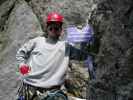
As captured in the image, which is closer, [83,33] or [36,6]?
[83,33]

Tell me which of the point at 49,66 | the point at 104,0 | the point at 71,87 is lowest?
the point at 71,87

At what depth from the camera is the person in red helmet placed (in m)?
9.46

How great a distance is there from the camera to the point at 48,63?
947cm

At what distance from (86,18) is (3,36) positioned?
2.57 m

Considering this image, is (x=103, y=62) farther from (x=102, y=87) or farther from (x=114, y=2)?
(x=114, y=2)

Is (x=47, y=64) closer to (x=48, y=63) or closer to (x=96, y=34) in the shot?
(x=48, y=63)

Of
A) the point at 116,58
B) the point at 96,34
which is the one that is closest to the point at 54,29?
the point at 96,34

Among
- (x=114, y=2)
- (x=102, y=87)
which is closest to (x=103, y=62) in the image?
(x=102, y=87)

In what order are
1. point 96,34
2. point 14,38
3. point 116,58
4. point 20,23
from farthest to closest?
point 20,23
point 14,38
point 96,34
point 116,58

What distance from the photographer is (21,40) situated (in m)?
12.2

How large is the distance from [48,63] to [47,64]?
0.03 metres

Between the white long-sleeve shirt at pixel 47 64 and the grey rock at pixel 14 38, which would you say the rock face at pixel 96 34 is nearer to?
the grey rock at pixel 14 38

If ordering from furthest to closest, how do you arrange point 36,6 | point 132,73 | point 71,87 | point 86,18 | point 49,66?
point 36,6, point 86,18, point 71,87, point 49,66, point 132,73

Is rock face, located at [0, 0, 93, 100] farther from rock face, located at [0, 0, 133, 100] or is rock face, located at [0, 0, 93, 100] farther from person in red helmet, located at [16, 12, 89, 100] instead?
person in red helmet, located at [16, 12, 89, 100]
